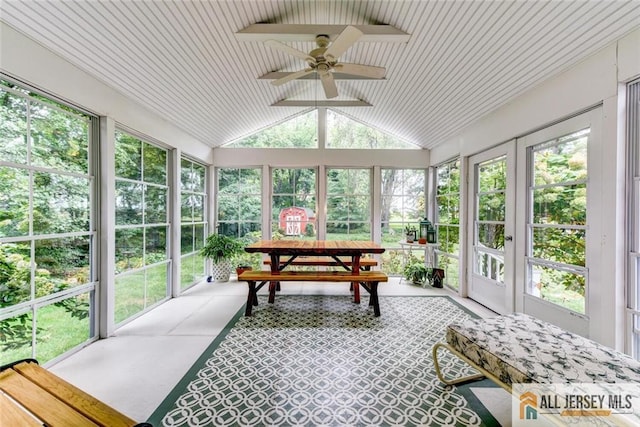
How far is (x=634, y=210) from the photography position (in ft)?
6.34

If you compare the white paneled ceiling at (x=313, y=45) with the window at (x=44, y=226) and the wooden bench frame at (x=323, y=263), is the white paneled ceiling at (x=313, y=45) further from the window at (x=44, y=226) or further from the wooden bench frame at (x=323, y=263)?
the wooden bench frame at (x=323, y=263)

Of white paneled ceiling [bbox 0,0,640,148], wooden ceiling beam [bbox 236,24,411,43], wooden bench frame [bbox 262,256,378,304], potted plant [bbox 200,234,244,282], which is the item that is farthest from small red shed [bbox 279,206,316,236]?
wooden ceiling beam [bbox 236,24,411,43]

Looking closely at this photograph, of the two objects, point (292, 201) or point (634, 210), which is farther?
point (292, 201)

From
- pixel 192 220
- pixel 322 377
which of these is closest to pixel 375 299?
pixel 322 377

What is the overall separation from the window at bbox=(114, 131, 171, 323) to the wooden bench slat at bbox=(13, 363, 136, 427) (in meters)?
1.78

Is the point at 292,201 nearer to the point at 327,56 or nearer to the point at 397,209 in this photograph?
the point at 397,209

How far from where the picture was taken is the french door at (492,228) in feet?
10.5

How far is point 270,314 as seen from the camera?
3.43m

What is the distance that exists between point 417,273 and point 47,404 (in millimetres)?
4806

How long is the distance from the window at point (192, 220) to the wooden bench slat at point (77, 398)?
10.1 ft

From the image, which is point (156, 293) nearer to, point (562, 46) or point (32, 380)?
point (32, 380)

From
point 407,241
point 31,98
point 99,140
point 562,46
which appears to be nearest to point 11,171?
point 31,98

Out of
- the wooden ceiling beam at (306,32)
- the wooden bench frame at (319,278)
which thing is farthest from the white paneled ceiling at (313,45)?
the wooden bench frame at (319,278)

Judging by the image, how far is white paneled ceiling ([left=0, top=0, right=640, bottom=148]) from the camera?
75.9 inches
